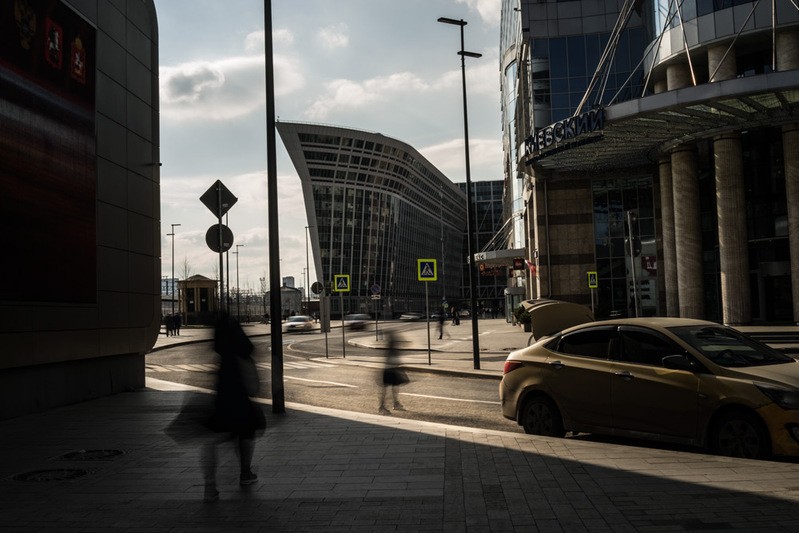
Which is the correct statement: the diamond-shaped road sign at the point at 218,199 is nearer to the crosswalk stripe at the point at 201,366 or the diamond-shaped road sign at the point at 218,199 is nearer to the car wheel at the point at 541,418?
the car wheel at the point at 541,418

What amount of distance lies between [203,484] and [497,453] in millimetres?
2961

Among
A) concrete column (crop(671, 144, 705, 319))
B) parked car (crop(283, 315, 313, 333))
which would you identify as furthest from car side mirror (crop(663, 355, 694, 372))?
parked car (crop(283, 315, 313, 333))

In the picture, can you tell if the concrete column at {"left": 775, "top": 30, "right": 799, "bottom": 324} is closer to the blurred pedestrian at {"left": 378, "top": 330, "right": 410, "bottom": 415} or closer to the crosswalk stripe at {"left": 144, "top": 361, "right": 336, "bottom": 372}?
the crosswalk stripe at {"left": 144, "top": 361, "right": 336, "bottom": 372}

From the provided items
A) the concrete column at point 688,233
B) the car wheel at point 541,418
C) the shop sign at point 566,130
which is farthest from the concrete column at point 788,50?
the car wheel at point 541,418

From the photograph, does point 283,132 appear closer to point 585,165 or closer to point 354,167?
point 354,167

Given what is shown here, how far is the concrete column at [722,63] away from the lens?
113 feet

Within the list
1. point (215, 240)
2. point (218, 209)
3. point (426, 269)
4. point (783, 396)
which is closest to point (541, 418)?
point (783, 396)

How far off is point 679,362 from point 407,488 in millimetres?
3266

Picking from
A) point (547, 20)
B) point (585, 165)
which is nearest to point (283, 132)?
point (547, 20)

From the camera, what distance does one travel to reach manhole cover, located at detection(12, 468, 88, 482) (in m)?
7.18

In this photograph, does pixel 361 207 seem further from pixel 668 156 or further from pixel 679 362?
pixel 679 362

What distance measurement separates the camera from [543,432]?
909 centimetres

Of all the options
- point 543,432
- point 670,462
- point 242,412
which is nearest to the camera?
point 242,412

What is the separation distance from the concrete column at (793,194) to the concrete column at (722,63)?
4257 millimetres
